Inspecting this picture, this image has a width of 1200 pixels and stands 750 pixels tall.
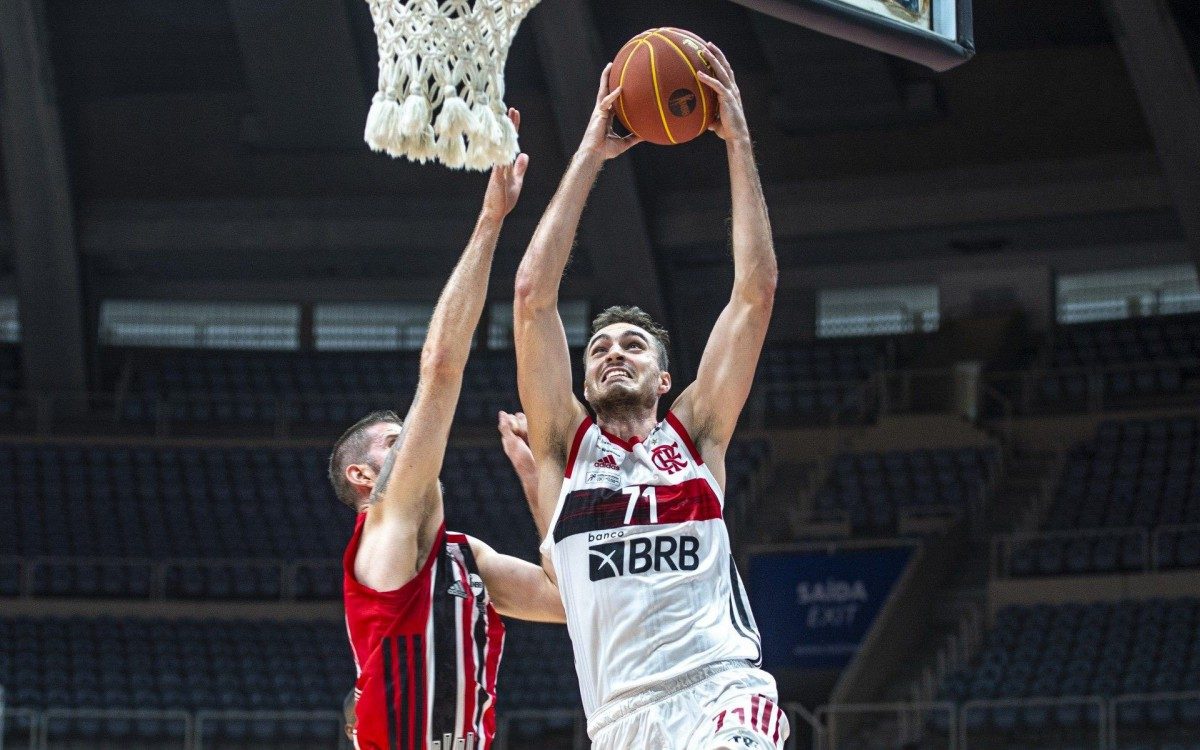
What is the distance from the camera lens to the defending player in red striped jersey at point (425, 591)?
426cm

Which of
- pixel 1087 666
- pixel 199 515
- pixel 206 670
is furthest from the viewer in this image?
pixel 199 515

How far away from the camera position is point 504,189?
4523mm

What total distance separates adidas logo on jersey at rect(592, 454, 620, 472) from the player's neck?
0.11 metres

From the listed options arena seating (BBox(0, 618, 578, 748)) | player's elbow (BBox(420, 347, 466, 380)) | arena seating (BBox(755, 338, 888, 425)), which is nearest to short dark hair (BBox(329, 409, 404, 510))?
player's elbow (BBox(420, 347, 466, 380))

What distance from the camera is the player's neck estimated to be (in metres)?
4.62

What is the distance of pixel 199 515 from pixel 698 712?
16850mm

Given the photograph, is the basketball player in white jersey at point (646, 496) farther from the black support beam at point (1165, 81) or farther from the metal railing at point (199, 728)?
the black support beam at point (1165, 81)

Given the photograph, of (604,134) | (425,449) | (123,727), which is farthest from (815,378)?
(425,449)

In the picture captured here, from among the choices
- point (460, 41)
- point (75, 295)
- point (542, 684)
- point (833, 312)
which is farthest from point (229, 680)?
point (460, 41)

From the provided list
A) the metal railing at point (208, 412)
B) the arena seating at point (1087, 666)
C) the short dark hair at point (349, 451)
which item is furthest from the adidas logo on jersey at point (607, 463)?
the metal railing at point (208, 412)

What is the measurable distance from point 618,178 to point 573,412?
1578 cm

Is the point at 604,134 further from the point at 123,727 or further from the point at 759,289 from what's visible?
the point at 123,727

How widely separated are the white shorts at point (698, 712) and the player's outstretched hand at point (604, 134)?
1483 mm

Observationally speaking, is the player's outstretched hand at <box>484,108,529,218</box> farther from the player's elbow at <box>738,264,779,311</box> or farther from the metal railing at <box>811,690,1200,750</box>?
the metal railing at <box>811,690,1200,750</box>
